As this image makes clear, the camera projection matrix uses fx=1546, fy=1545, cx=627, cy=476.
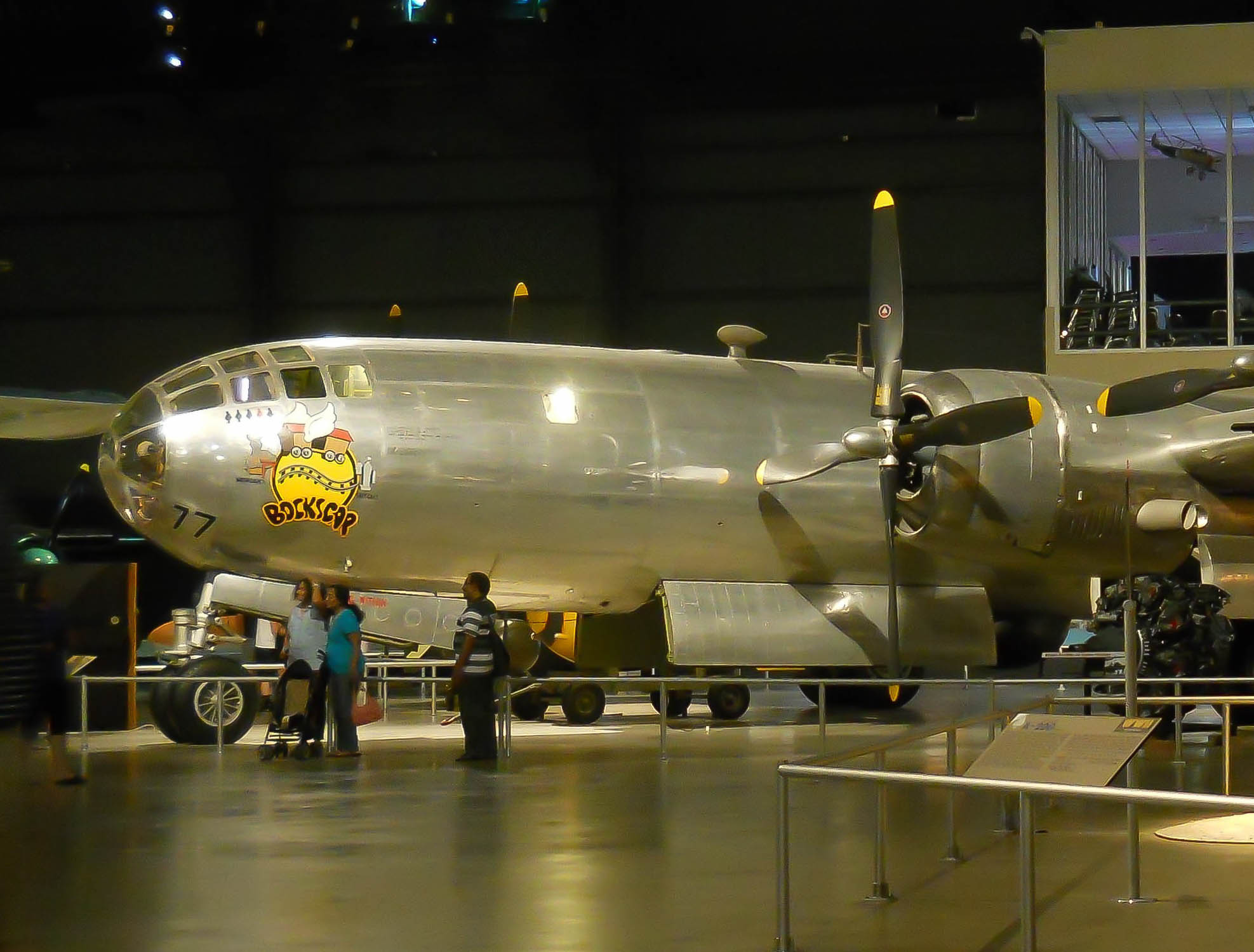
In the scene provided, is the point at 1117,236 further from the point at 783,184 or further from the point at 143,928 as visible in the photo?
the point at 143,928

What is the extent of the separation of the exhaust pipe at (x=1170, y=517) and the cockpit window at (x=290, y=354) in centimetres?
804

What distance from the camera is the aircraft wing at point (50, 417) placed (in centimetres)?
1602

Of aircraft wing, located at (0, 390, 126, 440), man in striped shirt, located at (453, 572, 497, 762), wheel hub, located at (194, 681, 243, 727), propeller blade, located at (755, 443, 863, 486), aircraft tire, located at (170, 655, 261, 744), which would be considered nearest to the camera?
man in striped shirt, located at (453, 572, 497, 762)

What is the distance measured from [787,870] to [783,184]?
24.8 metres

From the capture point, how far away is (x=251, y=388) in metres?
13.6

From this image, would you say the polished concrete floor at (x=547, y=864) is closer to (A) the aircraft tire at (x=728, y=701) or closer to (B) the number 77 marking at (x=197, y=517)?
(B) the number 77 marking at (x=197, y=517)

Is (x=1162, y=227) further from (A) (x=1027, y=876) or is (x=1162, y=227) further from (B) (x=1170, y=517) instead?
(A) (x=1027, y=876)

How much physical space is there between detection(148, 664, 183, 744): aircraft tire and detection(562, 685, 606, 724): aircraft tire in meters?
4.51

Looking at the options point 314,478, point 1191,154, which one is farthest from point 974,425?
point 1191,154

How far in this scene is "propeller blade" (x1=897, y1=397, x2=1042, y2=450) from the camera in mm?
13578

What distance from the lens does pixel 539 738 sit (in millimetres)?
15250

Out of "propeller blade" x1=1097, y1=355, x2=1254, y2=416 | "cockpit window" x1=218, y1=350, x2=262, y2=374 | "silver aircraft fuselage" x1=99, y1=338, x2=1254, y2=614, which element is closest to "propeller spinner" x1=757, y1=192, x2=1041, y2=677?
"silver aircraft fuselage" x1=99, y1=338, x2=1254, y2=614

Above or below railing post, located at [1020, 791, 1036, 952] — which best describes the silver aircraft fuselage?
above

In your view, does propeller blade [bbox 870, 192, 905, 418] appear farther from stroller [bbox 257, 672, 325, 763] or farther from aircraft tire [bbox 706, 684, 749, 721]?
stroller [bbox 257, 672, 325, 763]
